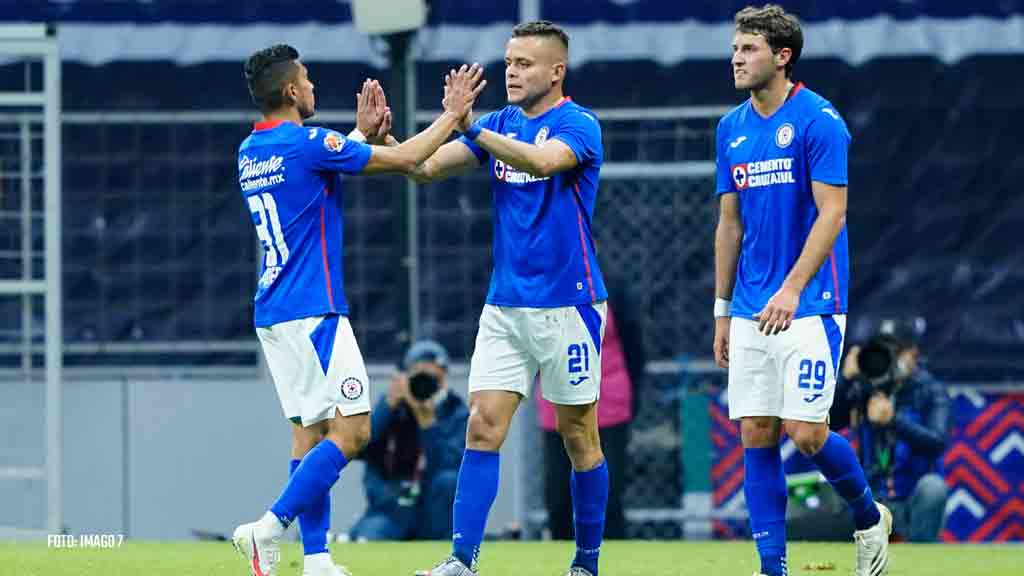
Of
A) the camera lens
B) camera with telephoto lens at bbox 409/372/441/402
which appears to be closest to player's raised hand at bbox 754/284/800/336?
the camera lens

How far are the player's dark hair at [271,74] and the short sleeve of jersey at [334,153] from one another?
0.67ft

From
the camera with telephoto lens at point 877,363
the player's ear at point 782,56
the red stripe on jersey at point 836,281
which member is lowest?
the camera with telephoto lens at point 877,363

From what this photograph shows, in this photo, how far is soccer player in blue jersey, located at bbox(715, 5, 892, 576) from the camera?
298 inches

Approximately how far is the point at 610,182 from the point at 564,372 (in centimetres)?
450

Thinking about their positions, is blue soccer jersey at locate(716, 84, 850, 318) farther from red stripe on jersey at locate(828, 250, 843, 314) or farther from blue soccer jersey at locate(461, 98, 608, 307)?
blue soccer jersey at locate(461, 98, 608, 307)

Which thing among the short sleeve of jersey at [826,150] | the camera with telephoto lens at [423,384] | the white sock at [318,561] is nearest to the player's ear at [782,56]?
the short sleeve of jersey at [826,150]

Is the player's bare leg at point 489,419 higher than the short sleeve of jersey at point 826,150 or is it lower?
lower

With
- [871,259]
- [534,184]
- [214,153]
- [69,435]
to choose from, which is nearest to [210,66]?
[214,153]

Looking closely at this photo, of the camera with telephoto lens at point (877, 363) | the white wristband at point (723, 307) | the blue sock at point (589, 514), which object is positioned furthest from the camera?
the camera with telephoto lens at point (877, 363)

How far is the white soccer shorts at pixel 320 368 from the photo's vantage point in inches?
299

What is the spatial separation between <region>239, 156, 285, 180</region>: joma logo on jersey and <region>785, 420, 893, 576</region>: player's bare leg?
1922 mm

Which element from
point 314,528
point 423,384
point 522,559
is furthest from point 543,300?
point 423,384

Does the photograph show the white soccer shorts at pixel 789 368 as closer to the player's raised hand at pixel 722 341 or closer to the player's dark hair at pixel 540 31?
the player's raised hand at pixel 722 341

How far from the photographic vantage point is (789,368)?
7605mm
